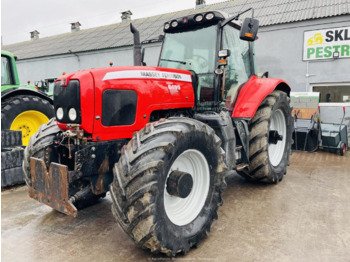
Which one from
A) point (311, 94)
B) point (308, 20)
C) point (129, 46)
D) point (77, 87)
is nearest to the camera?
point (77, 87)

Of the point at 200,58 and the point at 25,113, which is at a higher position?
the point at 200,58

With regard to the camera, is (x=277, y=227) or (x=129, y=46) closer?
(x=277, y=227)

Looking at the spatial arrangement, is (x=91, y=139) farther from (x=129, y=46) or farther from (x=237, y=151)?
(x=129, y=46)

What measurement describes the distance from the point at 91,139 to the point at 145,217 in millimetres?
852

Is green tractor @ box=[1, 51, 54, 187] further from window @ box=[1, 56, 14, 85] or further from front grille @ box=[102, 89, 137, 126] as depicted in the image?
front grille @ box=[102, 89, 137, 126]

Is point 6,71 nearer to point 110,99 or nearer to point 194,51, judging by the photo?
point 194,51

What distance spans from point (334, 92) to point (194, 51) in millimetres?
5986

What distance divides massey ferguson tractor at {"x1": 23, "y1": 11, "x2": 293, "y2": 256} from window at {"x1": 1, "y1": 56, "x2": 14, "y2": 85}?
3331 millimetres

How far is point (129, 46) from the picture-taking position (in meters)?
12.7

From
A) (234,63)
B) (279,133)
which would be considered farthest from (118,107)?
(279,133)

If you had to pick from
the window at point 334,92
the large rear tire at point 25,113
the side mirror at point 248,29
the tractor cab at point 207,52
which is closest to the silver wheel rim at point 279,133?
the tractor cab at point 207,52

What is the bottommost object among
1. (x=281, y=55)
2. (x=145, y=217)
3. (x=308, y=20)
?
(x=145, y=217)

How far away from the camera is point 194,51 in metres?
3.51

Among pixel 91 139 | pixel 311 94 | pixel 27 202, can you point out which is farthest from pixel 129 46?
pixel 91 139
